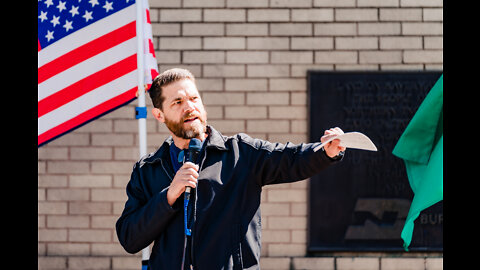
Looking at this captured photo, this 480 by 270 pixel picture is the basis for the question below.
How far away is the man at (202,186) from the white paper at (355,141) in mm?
63

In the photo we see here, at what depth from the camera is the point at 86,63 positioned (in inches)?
169

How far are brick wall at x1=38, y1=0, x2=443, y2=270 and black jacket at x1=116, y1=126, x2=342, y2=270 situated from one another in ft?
11.4

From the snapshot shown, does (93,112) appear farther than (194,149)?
Yes

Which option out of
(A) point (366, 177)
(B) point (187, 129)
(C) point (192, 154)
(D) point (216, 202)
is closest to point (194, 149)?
(C) point (192, 154)

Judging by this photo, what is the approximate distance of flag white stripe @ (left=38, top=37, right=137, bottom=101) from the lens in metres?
4.27

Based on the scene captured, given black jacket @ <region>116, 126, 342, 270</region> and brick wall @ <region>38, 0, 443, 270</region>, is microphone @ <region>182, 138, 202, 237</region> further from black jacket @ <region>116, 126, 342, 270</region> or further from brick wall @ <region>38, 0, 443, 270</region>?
brick wall @ <region>38, 0, 443, 270</region>

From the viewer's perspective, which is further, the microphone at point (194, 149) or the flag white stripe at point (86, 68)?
the flag white stripe at point (86, 68)

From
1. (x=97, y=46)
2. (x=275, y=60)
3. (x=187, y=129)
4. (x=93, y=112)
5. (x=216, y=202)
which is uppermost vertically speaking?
(x=275, y=60)

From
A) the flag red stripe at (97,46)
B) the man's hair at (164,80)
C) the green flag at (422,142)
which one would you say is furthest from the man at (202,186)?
the green flag at (422,142)

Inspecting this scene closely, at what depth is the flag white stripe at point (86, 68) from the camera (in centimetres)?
427

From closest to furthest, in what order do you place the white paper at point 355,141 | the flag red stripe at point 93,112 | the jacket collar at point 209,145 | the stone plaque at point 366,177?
the white paper at point 355,141, the jacket collar at point 209,145, the flag red stripe at point 93,112, the stone plaque at point 366,177

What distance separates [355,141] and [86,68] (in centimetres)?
248

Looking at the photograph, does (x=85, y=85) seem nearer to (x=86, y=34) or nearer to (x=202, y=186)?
(x=86, y=34)

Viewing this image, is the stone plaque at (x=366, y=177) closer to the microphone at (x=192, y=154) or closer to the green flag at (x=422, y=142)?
the green flag at (x=422, y=142)
